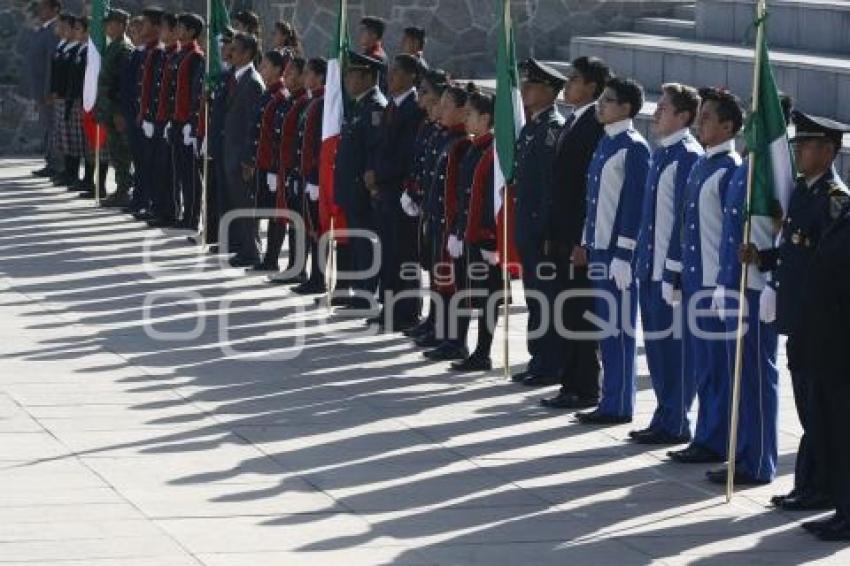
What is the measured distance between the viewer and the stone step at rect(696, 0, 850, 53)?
21.5m

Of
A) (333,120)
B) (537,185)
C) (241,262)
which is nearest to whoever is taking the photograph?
(537,185)

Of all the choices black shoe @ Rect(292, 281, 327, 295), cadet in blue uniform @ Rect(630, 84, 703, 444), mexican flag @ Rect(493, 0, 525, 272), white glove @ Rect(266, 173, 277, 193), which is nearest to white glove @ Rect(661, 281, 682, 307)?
cadet in blue uniform @ Rect(630, 84, 703, 444)

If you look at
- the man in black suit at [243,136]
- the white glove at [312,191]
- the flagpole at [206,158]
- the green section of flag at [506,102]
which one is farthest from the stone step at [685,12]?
the green section of flag at [506,102]

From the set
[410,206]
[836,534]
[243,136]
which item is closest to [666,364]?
[836,534]

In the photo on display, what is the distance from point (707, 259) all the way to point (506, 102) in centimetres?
279

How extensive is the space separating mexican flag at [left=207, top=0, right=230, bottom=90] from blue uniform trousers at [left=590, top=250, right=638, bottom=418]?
23.0ft

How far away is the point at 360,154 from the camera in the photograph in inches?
632

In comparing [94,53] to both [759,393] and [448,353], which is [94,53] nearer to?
[448,353]

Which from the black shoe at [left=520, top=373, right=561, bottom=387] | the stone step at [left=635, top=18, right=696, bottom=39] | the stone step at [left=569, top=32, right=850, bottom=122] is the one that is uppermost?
the stone step at [left=635, top=18, right=696, bottom=39]

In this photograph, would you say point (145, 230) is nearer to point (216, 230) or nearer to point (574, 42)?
point (216, 230)

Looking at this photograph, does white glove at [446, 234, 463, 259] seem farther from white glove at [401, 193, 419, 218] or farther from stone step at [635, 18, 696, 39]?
stone step at [635, 18, 696, 39]

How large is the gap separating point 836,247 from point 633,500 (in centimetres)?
163

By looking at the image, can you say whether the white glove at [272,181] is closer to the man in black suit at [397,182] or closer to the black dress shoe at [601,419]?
the man in black suit at [397,182]

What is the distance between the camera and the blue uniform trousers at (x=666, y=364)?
11922mm
